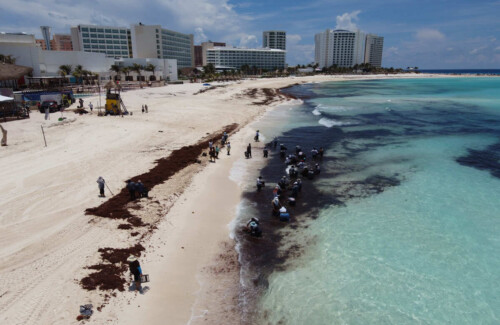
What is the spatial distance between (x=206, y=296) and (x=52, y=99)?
4430 cm

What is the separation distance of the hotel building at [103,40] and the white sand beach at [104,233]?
117404 millimetres

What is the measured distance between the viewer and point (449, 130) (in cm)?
4306

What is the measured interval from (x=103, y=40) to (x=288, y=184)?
13873 centimetres

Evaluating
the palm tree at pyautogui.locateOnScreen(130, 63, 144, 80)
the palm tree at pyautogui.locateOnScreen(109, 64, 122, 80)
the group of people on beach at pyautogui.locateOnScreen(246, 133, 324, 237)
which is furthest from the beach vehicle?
the palm tree at pyautogui.locateOnScreen(109, 64, 122, 80)

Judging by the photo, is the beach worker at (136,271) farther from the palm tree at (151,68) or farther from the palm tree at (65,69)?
the palm tree at (151,68)

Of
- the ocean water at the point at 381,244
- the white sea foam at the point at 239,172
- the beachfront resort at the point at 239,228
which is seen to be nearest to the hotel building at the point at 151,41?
the beachfront resort at the point at 239,228

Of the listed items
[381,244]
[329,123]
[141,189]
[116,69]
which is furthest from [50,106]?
[116,69]

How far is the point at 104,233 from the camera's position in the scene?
556 inches

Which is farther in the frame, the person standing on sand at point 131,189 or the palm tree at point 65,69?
the palm tree at point 65,69

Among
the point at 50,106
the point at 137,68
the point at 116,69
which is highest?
the point at 137,68

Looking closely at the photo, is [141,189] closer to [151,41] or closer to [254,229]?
[254,229]

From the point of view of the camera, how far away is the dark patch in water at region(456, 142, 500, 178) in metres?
26.8

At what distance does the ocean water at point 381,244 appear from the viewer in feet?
37.4

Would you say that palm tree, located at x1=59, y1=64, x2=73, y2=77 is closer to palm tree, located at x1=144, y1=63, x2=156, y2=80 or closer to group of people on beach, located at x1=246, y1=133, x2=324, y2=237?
palm tree, located at x1=144, y1=63, x2=156, y2=80
